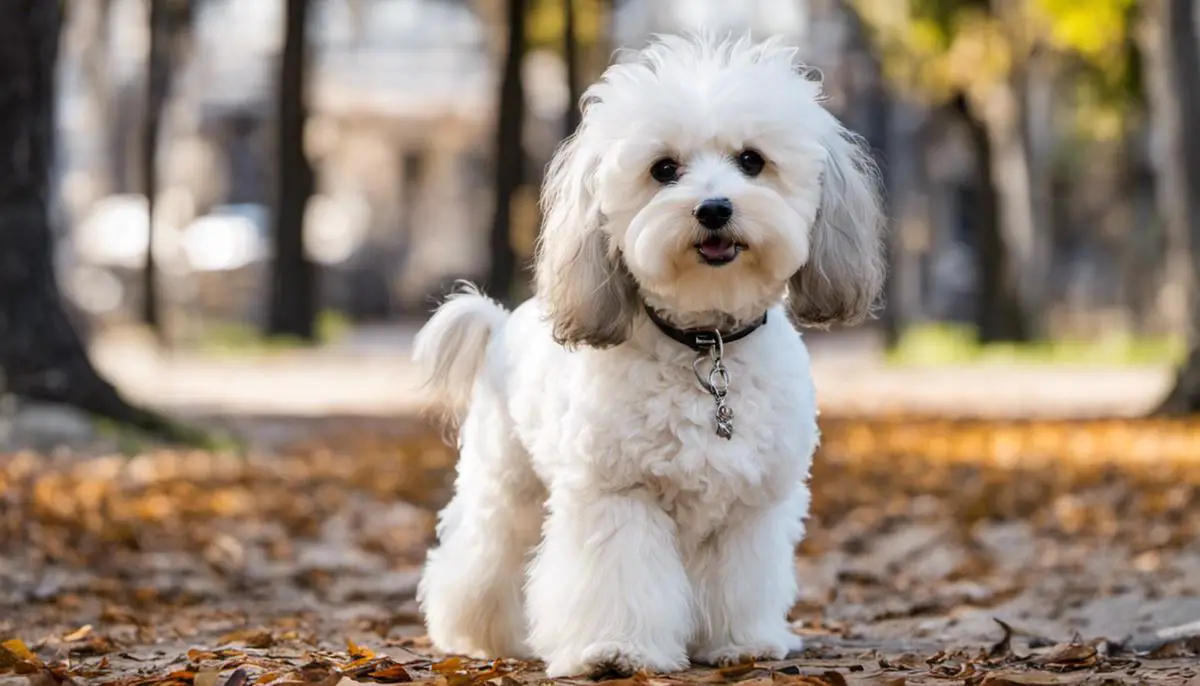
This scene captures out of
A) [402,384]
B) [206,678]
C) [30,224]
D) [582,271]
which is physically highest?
[582,271]

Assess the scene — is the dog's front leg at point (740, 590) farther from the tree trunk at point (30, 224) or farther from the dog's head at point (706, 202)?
the tree trunk at point (30, 224)

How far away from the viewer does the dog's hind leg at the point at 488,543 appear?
530 centimetres

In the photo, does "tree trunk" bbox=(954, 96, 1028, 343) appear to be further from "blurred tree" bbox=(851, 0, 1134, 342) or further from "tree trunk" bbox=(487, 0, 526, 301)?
"tree trunk" bbox=(487, 0, 526, 301)

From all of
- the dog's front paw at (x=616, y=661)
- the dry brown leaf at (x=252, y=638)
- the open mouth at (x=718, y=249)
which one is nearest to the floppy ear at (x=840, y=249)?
the open mouth at (x=718, y=249)

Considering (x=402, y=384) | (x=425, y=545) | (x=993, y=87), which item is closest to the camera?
(x=425, y=545)

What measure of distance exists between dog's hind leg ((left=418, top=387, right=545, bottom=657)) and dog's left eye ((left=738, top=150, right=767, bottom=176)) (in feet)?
3.69

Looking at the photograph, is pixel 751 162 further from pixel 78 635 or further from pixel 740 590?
pixel 78 635

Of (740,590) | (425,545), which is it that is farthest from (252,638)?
(425,545)

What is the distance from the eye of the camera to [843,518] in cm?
894

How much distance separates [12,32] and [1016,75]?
16.1m

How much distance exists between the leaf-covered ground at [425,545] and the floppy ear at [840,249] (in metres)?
1.03

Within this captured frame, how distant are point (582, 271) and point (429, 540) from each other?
13.4ft

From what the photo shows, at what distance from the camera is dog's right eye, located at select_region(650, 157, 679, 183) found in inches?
185

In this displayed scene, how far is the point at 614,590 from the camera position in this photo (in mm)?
4715
